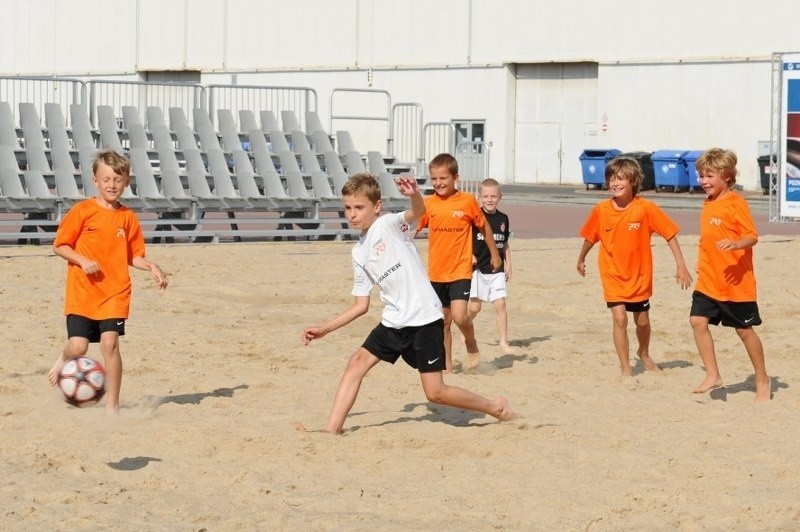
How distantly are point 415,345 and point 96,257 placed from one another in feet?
6.05

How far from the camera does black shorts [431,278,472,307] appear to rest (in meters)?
9.12

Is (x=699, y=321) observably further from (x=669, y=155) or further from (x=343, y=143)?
(x=669, y=155)

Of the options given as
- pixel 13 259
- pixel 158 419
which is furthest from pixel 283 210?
pixel 158 419

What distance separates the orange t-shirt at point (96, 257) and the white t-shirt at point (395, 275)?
1.41 m

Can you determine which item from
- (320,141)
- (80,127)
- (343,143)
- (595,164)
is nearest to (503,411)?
(80,127)

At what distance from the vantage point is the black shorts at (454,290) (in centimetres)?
912

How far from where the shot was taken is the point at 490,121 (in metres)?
44.2

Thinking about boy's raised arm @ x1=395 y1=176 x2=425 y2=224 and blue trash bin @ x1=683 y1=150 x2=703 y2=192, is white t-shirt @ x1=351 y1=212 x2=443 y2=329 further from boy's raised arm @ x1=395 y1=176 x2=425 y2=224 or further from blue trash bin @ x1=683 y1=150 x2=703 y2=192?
blue trash bin @ x1=683 y1=150 x2=703 y2=192

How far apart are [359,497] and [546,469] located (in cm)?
100

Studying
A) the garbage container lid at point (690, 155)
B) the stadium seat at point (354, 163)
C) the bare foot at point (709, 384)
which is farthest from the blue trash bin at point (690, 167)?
the bare foot at point (709, 384)

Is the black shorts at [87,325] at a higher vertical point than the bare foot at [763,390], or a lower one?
higher

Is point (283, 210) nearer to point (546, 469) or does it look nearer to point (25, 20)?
point (546, 469)

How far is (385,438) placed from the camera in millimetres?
7090

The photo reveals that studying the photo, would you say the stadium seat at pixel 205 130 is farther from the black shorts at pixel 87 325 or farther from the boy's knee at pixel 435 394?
the boy's knee at pixel 435 394
